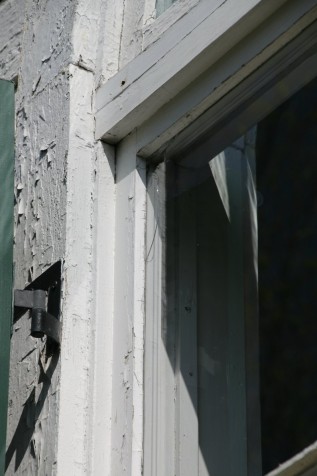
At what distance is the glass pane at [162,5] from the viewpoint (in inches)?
101

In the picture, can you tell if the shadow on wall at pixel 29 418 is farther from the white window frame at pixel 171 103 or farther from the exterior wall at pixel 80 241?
the white window frame at pixel 171 103

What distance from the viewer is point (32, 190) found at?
2615 millimetres

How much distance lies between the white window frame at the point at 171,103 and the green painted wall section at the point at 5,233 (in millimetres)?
186

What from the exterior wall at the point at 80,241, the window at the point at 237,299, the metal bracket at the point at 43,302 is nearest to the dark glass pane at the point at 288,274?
the window at the point at 237,299

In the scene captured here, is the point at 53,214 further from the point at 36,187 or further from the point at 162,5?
the point at 162,5

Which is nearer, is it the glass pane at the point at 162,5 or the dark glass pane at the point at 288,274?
the dark glass pane at the point at 288,274

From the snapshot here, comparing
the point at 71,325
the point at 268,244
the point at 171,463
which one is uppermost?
the point at 268,244

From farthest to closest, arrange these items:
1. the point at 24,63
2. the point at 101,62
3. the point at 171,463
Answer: the point at 24,63 → the point at 101,62 → the point at 171,463

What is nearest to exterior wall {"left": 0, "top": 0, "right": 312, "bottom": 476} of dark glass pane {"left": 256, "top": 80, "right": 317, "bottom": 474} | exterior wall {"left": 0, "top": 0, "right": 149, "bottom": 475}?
exterior wall {"left": 0, "top": 0, "right": 149, "bottom": 475}

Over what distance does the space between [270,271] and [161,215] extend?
0.24 metres

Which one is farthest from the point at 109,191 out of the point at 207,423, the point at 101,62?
the point at 207,423

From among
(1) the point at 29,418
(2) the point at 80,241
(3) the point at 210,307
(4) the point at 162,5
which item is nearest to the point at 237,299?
(3) the point at 210,307

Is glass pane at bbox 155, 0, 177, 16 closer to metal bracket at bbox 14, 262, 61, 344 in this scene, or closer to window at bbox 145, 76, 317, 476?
window at bbox 145, 76, 317, 476

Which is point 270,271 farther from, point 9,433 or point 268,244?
point 9,433
